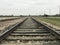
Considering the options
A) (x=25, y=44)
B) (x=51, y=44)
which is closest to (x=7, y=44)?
(x=25, y=44)

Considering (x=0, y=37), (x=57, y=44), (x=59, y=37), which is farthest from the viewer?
(x=59, y=37)

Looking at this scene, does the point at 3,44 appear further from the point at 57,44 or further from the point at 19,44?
the point at 57,44

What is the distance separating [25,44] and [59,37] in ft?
6.54

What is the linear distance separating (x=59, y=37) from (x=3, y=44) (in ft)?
8.89

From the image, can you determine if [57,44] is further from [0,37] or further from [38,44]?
[0,37]

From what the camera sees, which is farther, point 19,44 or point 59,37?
point 59,37

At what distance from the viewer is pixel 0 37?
698 centimetres

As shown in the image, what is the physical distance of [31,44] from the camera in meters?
6.18

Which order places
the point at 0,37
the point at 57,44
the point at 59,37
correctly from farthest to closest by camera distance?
the point at 59,37 < the point at 0,37 < the point at 57,44

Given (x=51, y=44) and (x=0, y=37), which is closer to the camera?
(x=51, y=44)

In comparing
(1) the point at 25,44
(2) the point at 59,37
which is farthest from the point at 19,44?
(2) the point at 59,37

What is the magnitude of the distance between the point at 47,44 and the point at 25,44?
852mm

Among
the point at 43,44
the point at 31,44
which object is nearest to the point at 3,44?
the point at 31,44

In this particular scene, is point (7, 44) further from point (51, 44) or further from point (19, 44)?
point (51, 44)
